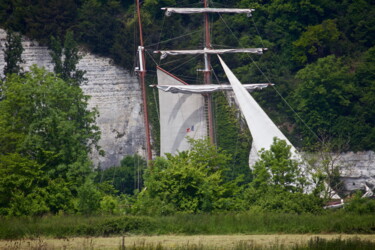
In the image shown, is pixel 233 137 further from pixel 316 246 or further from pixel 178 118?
pixel 316 246

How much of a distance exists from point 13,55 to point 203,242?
2689cm

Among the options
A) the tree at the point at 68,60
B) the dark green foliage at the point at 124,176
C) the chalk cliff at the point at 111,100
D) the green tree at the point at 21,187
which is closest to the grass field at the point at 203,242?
the green tree at the point at 21,187

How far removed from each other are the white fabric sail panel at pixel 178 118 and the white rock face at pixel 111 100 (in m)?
5.98

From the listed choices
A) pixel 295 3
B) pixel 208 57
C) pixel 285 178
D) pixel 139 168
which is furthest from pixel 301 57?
pixel 285 178

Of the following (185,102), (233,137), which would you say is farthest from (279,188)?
(233,137)

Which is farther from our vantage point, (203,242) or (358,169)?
(358,169)

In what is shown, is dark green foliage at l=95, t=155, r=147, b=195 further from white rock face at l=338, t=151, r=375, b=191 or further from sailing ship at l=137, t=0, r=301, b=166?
white rock face at l=338, t=151, r=375, b=191

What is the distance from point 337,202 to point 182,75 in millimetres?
16612

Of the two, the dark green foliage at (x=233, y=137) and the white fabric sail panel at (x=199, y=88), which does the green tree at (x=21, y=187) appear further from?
the dark green foliage at (x=233, y=137)

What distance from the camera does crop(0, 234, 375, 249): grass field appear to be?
80.3ft

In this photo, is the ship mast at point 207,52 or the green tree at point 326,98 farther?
the green tree at point 326,98

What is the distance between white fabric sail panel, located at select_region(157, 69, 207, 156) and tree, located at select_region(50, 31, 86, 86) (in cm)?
662

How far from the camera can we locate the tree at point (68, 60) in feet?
166

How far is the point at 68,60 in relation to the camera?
2000 inches
